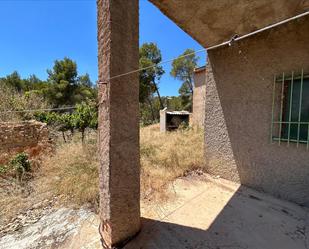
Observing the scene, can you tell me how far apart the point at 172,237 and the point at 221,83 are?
3.04m

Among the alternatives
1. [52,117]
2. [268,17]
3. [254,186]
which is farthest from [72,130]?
[268,17]

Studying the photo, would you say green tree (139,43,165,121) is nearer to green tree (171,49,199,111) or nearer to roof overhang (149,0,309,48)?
green tree (171,49,199,111)

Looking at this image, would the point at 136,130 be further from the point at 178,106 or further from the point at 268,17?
the point at 178,106

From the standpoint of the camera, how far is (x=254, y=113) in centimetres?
326

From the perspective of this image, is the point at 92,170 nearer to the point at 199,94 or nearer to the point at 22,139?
the point at 22,139

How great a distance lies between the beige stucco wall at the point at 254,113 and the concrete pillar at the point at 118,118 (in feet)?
7.88

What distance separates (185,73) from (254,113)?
21.3 metres

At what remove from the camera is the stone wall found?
5371 mm

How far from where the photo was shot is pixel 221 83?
145 inches

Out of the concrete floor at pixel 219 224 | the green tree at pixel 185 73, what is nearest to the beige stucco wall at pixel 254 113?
the concrete floor at pixel 219 224

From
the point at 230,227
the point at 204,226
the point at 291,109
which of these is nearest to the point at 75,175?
the point at 204,226

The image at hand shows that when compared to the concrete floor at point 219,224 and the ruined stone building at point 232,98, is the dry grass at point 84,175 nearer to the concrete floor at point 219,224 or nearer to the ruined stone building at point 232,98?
the concrete floor at point 219,224

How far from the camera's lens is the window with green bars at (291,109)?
2730 millimetres

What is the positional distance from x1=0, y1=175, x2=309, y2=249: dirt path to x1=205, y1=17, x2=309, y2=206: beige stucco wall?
16.5 inches
